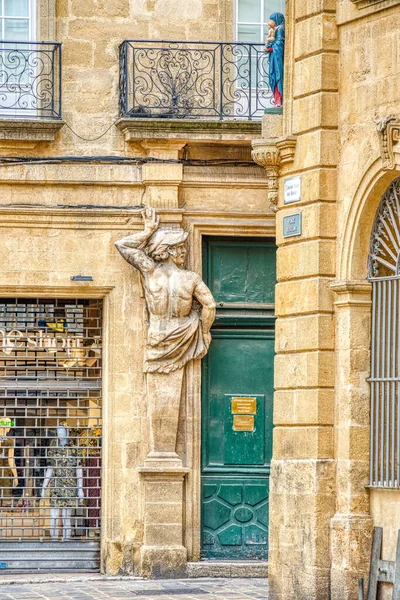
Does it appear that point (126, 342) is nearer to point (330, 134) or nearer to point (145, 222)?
A: point (145, 222)

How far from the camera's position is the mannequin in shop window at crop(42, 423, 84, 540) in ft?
63.3

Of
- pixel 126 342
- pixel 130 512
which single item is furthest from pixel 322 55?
pixel 130 512

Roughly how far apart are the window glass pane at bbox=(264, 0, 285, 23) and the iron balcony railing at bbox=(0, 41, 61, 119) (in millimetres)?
2350

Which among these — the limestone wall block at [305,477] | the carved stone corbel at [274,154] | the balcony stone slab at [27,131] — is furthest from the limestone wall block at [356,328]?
the balcony stone slab at [27,131]

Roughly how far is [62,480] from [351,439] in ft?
15.8

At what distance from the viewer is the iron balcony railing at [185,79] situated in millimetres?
19047

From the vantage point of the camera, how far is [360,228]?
15617 mm

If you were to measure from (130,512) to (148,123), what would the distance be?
13.5 ft

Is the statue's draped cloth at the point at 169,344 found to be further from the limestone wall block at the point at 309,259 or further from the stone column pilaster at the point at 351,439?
the stone column pilaster at the point at 351,439

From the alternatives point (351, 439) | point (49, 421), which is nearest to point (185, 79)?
point (49, 421)

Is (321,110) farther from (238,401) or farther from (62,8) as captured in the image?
(238,401)

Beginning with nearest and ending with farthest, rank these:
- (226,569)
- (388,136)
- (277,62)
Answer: (388,136)
(277,62)
(226,569)

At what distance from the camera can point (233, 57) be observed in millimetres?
19375

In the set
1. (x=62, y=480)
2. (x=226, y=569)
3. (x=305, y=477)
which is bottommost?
(x=226, y=569)
